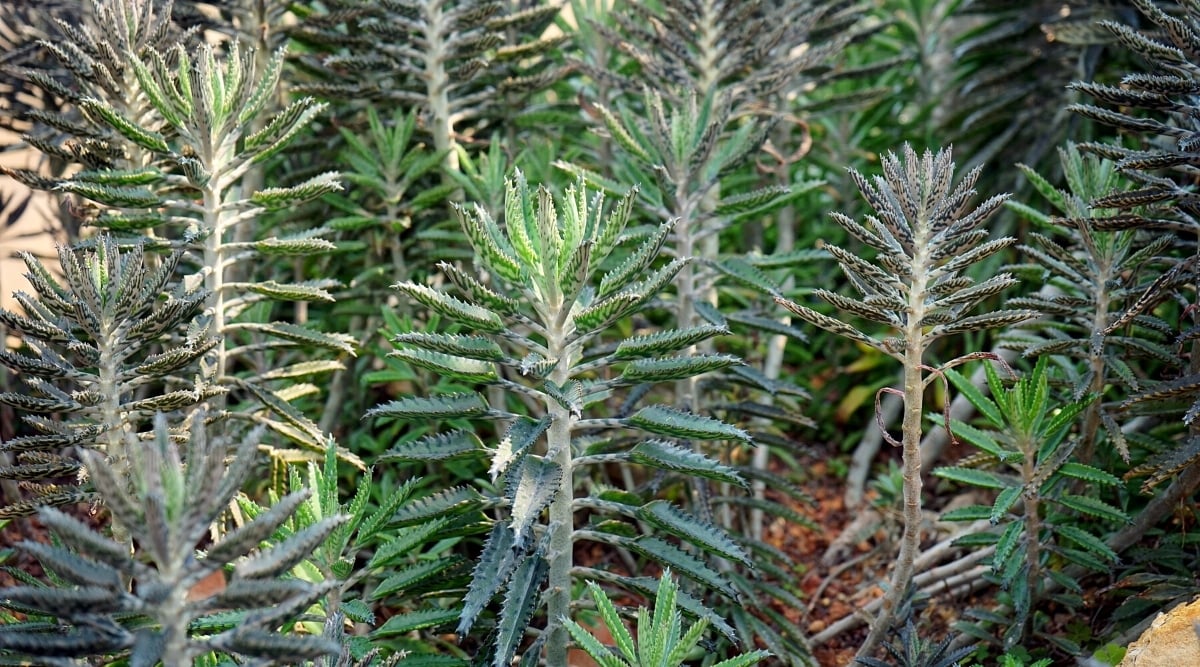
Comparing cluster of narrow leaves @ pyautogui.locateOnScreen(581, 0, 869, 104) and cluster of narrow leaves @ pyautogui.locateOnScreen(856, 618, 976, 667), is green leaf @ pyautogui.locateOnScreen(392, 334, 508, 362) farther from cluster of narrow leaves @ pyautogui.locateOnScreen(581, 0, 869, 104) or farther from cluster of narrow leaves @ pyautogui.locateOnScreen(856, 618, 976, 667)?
cluster of narrow leaves @ pyautogui.locateOnScreen(581, 0, 869, 104)

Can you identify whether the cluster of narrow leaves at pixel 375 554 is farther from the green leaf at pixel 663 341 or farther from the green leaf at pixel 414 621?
the green leaf at pixel 663 341

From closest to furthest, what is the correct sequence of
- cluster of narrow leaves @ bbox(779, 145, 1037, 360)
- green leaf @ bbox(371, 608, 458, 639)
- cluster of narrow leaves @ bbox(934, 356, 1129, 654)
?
cluster of narrow leaves @ bbox(779, 145, 1037, 360)
green leaf @ bbox(371, 608, 458, 639)
cluster of narrow leaves @ bbox(934, 356, 1129, 654)

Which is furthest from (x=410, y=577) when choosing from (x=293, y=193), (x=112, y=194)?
(x=112, y=194)

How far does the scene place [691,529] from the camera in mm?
2139

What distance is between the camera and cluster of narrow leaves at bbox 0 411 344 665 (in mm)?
1497

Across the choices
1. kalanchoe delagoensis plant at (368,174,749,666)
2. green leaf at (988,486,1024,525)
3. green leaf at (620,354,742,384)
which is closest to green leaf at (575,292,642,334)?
kalanchoe delagoensis plant at (368,174,749,666)

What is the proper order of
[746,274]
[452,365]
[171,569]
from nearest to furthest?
[171,569] < [452,365] < [746,274]

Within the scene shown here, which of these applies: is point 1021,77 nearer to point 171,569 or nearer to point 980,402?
point 980,402

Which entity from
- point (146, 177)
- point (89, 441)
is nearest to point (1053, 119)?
point (146, 177)

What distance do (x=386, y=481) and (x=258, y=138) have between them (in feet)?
3.24

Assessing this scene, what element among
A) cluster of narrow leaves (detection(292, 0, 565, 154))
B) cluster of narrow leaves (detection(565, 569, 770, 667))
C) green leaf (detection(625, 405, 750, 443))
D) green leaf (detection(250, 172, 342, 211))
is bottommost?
cluster of narrow leaves (detection(565, 569, 770, 667))

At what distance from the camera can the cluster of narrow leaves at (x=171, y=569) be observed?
1497 millimetres

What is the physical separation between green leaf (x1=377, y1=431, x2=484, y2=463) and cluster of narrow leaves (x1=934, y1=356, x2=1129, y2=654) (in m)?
1.03

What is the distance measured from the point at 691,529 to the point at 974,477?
0.67 meters
